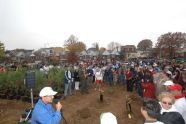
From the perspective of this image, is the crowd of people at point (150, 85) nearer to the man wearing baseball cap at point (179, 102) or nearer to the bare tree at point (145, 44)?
the man wearing baseball cap at point (179, 102)

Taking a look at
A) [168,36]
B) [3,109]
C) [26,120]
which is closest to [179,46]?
[168,36]

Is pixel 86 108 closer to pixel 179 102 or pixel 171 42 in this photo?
pixel 179 102

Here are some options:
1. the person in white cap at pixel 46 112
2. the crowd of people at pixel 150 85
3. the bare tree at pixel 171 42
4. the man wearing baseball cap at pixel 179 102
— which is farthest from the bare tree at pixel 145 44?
the person in white cap at pixel 46 112

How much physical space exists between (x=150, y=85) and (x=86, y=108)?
353 cm

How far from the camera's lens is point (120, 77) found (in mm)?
24859

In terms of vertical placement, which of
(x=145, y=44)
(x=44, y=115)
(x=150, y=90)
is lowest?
(x=150, y=90)

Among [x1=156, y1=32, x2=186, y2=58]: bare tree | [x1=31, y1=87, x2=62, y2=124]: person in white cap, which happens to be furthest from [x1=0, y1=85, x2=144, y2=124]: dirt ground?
[x1=156, y1=32, x2=186, y2=58]: bare tree

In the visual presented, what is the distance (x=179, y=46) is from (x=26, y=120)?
7504 cm

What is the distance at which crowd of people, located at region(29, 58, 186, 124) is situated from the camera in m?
4.44

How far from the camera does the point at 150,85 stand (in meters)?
13.3

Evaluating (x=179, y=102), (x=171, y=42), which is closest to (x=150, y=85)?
(x=179, y=102)

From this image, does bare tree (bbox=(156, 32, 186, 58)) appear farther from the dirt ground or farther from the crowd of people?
the dirt ground

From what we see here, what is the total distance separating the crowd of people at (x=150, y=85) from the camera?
444 centimetres

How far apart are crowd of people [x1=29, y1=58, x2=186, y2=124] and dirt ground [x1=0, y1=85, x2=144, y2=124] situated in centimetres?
86
